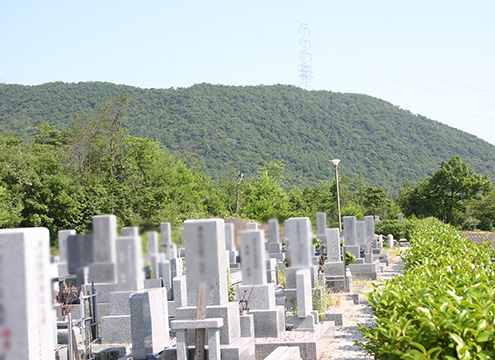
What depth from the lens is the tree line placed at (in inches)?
837

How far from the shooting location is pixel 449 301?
4527 mm

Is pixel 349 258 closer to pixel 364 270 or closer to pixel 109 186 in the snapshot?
pixel 364 270

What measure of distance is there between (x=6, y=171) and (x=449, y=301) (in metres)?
28.8

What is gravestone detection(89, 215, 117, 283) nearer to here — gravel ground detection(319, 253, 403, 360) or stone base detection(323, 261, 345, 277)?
gravel ground detection(319, 253, 403, 360)

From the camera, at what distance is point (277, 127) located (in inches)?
3952

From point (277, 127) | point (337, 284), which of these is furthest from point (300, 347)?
point (277, 127)

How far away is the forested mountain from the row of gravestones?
64238 mm

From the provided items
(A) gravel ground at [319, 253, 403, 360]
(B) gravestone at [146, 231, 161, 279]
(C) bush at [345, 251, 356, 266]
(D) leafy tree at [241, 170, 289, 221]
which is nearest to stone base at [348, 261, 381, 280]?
(C) bush at [345, 251, 356, 266]

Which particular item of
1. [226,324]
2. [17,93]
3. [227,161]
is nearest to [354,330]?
[226,324]

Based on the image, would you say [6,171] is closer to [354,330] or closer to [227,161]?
[354,330]

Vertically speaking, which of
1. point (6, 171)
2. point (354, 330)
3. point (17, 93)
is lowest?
point (354, 330)

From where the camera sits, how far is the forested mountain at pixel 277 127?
269 feet

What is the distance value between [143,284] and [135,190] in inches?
709

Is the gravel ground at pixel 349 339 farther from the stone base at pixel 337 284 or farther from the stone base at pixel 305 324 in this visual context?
the stone base at pixel 337 284
